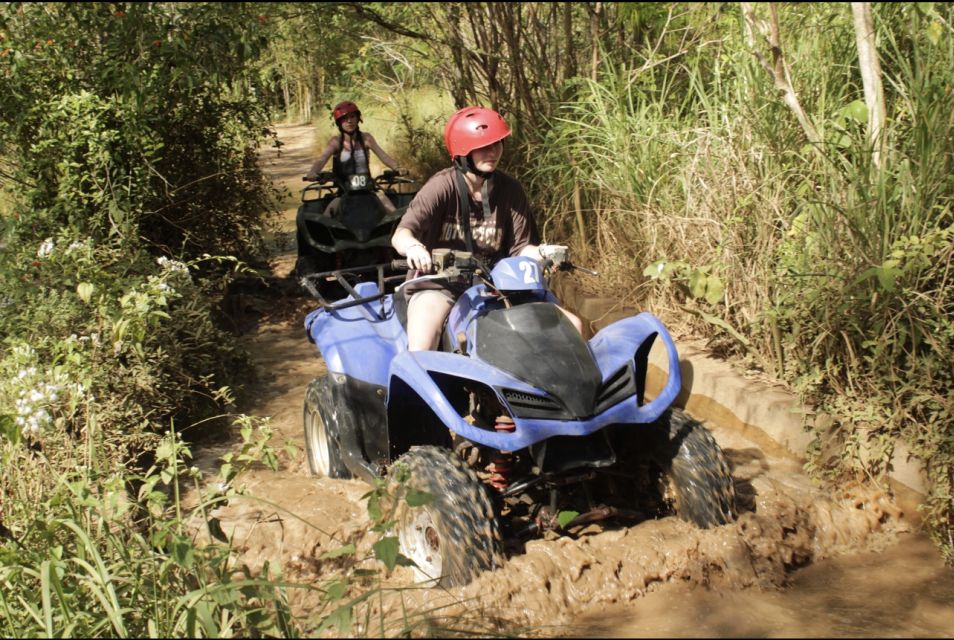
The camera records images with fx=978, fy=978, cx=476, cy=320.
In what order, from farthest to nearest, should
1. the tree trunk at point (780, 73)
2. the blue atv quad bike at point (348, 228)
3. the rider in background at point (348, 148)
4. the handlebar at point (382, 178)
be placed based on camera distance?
1. the rider in background at point (348, 148)
2. the handlebar at point (382, 178)
3. the blue atv quad bike at point (348, 228)
4. the tree trunk at point (780, 73)

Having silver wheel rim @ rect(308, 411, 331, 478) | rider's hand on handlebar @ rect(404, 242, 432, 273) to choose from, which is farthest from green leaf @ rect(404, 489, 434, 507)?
silver wheel rim @ rect(308, 411, 331, 478)

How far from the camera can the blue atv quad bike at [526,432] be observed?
336cm

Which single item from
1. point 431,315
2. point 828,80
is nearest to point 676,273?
point 828,80

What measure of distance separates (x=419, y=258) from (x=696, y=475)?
143cm

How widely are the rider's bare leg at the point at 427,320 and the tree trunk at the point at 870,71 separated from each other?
228cm

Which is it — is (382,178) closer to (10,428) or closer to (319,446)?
(319,446)

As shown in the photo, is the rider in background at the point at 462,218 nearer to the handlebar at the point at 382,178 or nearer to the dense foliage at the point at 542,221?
the dense foliage at the point at 542,221

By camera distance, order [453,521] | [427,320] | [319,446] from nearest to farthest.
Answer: [453,521] → [427,320] → [319,446]

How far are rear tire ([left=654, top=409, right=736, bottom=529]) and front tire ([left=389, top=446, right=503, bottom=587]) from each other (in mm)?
731

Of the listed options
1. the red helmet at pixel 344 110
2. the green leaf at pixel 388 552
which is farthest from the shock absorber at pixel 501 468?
the red helmet at pixel 344 110

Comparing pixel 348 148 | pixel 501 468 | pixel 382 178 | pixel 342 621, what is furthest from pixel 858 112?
pixel 348 148

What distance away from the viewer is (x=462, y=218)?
4559mm

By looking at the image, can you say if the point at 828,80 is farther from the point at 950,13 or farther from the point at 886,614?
the point at 886,614

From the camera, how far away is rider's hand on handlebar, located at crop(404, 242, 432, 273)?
4090mm
